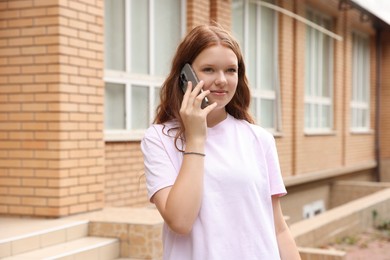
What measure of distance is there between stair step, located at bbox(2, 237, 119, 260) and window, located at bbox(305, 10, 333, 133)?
27.5ft

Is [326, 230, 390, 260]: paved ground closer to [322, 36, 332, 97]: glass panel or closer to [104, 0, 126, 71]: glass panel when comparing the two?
[104, 0, 126, 71]: glass panel

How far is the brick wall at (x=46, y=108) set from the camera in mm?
5688

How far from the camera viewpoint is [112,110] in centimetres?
707

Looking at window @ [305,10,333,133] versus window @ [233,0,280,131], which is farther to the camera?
window @ [305,10,333,133]

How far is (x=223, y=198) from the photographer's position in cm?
178

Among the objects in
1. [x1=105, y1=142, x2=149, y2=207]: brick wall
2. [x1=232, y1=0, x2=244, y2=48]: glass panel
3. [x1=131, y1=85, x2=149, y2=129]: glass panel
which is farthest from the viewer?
[x1=232, y1=0, x2=244, y2=48]: glass panel

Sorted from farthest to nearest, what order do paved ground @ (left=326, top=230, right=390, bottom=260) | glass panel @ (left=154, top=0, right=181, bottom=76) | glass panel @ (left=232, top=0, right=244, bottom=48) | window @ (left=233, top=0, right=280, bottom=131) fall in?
window @ (left=233, top=0, right=280, bottom=131) → glass panel @ (left=232, top=0, right=244, bottom=48) → paved ground @ (left=326, top=230, right=390, bottom=260) → glass panel @ (left=154, top=0, right=181, bottom=76)

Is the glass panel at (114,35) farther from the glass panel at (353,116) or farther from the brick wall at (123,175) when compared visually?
the glass panel at (353,116)

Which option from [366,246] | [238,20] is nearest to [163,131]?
[366,246]

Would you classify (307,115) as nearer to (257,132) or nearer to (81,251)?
(81,251)

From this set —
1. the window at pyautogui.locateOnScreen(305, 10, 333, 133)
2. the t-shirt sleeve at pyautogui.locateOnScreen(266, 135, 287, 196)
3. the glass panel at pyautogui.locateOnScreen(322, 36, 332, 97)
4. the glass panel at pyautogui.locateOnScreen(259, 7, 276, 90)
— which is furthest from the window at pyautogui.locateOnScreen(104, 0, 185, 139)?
the glass panel at pyautogui.locateOnScreen(322, 36, 332, 97)

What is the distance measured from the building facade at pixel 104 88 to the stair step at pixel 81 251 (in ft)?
1.77

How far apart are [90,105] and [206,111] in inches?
173

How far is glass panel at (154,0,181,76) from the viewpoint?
25.8 ft
